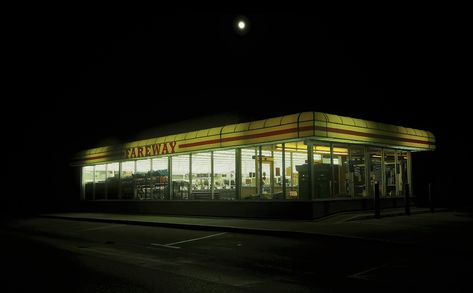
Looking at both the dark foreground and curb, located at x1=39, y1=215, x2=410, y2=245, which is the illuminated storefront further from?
the dark foreground

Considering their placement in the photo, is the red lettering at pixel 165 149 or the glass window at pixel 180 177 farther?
the red lettering at pixel 165 149

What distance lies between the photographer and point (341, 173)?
60.0 feet

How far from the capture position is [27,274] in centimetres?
824

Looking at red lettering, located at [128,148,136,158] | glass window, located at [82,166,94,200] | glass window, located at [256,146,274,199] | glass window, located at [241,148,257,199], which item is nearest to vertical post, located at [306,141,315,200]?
glass window, located at [256,146,274,199]

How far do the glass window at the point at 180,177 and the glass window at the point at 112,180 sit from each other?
5.61 m

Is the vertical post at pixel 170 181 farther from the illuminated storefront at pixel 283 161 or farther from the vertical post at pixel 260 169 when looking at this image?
A: the vertical post at pixel 260 169

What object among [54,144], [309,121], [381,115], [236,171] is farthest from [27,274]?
[54,144]

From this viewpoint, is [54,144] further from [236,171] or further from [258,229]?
[258,229]

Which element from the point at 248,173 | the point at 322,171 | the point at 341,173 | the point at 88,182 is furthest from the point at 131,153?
the point at 341,173

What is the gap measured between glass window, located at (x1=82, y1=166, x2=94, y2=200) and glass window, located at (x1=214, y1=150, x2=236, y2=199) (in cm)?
1226

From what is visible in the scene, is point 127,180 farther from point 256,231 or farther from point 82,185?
point 256,231

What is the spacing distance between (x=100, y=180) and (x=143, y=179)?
212 inches

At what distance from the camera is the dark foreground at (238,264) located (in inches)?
285

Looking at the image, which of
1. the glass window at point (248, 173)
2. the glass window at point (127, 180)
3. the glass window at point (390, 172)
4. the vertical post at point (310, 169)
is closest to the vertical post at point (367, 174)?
the glass window at point (390, 172)
